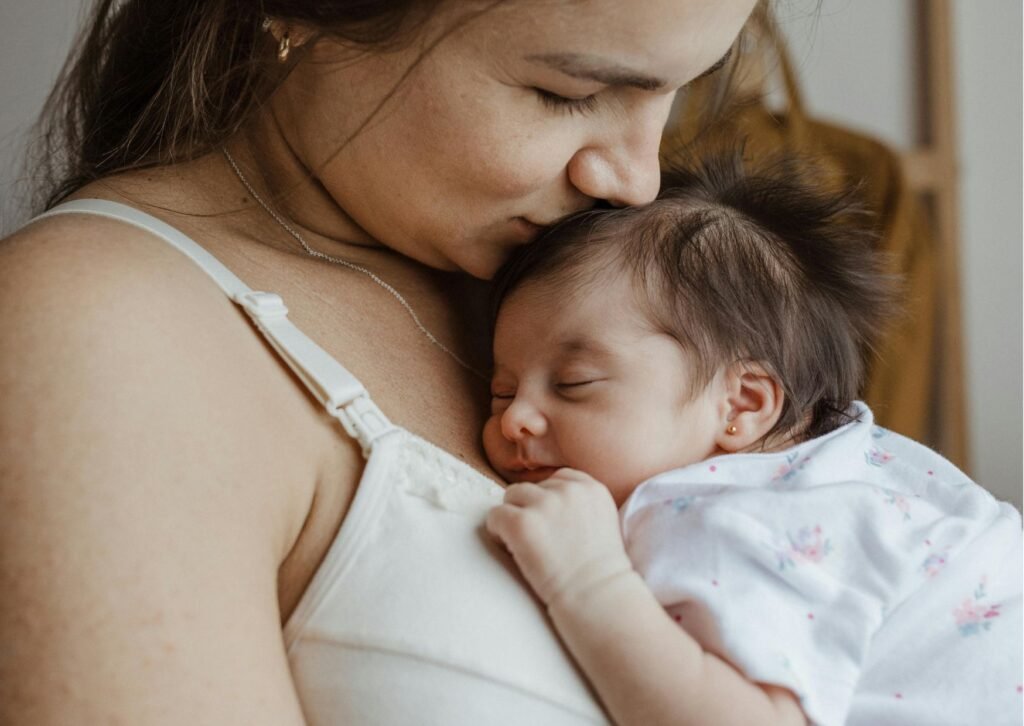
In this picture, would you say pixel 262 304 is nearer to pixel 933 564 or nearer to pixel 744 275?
pixel 744 275

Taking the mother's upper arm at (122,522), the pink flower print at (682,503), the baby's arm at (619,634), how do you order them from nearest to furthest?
the mother's upper arm at (122,522), the baby's arm at (619,634), the pink flower print at (682,503)

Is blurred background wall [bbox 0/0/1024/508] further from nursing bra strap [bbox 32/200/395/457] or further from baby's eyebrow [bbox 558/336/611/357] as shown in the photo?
nursing bra strap [bbox 32/200/395/457]

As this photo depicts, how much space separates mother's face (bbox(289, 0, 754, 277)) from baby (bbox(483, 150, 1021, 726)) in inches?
3.2

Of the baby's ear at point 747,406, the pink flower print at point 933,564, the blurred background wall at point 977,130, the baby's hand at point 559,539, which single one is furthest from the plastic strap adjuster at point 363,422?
the blurred background wall at point 977,130

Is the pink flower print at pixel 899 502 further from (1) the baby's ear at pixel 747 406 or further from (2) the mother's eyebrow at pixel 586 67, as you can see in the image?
(2) the mother's eyebrow at pixel 586 67

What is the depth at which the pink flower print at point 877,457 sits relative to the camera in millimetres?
1117

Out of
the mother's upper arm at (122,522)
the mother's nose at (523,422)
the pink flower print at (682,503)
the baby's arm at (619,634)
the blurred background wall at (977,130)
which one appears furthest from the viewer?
the blurred background wall at (977,130)

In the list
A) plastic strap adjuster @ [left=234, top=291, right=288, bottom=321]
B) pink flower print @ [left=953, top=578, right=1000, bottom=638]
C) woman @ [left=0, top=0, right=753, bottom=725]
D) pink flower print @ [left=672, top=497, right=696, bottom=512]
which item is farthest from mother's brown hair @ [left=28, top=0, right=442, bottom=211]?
pink flower print @ [left=953, top=578, right=1000, bottom=638]

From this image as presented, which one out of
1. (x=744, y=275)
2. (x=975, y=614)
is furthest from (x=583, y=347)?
(x=975, y=614)

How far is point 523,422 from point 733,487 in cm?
19

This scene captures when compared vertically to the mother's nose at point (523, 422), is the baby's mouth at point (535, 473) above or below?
below

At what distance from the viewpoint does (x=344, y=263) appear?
112cm

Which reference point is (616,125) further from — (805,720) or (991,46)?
(991,46)

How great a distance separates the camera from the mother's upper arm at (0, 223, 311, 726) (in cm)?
70
